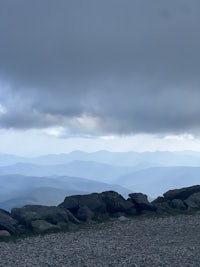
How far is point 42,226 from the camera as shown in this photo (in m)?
35.2

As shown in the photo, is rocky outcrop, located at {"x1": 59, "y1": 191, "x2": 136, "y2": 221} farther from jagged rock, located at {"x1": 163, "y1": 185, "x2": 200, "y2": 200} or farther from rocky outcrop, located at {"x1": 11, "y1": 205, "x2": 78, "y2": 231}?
jagged rock, located at {"x1": 163, "y1": 185, "x2": 200, "y2": 200}

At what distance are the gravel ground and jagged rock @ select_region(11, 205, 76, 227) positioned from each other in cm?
271

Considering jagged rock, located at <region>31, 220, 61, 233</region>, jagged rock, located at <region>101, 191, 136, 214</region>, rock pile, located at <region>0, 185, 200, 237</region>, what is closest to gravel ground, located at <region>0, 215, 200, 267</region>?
jagged rock, located at <region>31, 220, 61, 233</region>

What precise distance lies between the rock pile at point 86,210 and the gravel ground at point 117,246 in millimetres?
2438

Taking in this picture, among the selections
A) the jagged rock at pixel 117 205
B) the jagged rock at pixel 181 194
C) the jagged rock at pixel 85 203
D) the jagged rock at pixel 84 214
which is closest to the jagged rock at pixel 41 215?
the jagged rock at pixel 84 214

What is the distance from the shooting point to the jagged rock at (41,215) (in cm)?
3697

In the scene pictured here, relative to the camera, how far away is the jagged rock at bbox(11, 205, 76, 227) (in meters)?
37.0

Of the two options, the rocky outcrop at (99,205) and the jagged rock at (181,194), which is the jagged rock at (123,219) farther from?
the jagged rock at (181,194)

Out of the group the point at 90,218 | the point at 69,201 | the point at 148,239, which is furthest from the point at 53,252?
the point at 69,201

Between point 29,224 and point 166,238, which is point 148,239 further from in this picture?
point 29,224

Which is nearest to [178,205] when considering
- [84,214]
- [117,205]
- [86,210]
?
[117,205]

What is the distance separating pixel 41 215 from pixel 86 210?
14.3 feet

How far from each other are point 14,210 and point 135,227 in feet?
34.3

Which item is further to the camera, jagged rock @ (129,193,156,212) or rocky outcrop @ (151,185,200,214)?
rocky outcrop @ (151,185,200,214)
